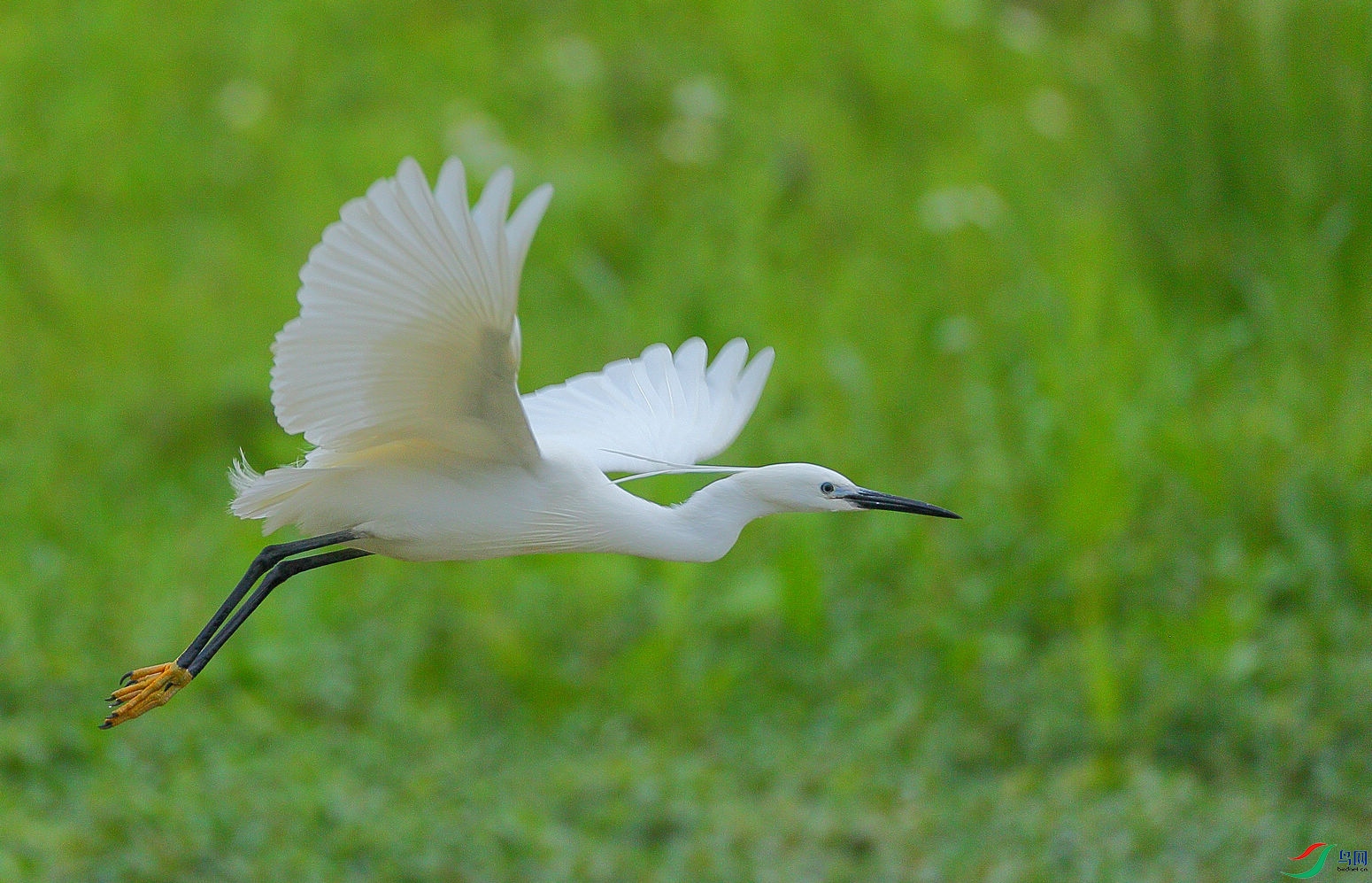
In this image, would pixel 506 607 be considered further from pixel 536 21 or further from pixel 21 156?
pixel 536 21

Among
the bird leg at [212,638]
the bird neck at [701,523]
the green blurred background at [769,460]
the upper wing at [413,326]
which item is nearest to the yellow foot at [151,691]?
the bird leg at [212,638]

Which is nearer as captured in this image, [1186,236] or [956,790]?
[956,790]

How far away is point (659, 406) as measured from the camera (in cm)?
332

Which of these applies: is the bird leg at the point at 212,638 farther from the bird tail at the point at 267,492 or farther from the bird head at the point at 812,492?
the bird head at the point at 812,492

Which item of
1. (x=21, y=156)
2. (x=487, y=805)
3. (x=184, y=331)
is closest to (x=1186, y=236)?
(x=487, y=805)

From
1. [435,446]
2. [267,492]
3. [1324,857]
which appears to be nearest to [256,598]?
[267,492]

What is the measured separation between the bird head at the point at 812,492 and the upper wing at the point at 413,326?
430 millimetres

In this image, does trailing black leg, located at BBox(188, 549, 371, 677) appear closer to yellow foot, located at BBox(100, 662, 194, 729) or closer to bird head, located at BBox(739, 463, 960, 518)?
yellow foot, located at BBox(100, 662, 194, 729)

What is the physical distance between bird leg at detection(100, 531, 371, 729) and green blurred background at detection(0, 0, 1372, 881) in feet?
5.07

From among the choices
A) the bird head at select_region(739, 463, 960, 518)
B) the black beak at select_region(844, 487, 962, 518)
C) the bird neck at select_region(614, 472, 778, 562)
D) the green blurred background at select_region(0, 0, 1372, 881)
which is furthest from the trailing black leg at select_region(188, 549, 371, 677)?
the green blurred background at select_region(0, 0, 1372, 881)

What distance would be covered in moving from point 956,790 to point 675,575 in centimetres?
123

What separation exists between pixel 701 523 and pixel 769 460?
3.40 metres

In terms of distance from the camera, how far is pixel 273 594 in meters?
5.45

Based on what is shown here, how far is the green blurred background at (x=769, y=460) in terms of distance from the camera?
4469 mm
